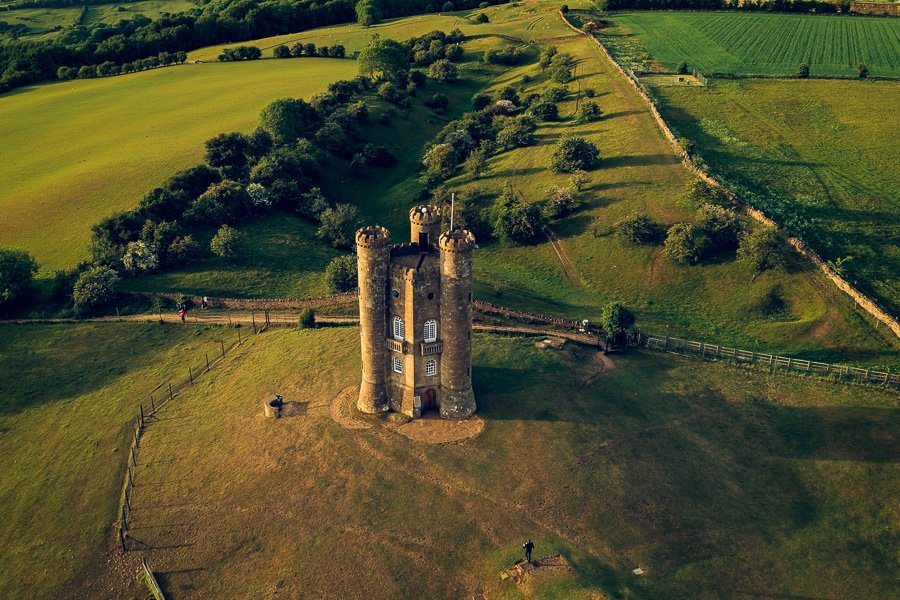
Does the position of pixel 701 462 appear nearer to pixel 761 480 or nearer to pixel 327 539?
pixel 761 480

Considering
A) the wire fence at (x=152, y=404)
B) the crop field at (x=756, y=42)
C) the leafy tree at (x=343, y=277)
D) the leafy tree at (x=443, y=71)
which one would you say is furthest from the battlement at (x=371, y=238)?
the leafy tree at (x=443, y=71)

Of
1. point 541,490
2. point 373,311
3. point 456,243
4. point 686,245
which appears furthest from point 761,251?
point 373,311

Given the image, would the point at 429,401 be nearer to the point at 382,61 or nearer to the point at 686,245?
the point at 686,245

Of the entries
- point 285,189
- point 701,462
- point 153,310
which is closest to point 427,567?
point 701,462

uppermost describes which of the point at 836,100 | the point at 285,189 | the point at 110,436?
the point at 836,100

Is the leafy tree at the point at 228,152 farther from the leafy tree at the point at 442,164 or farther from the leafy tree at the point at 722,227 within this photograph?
the leafy tree at the point at 722,227
